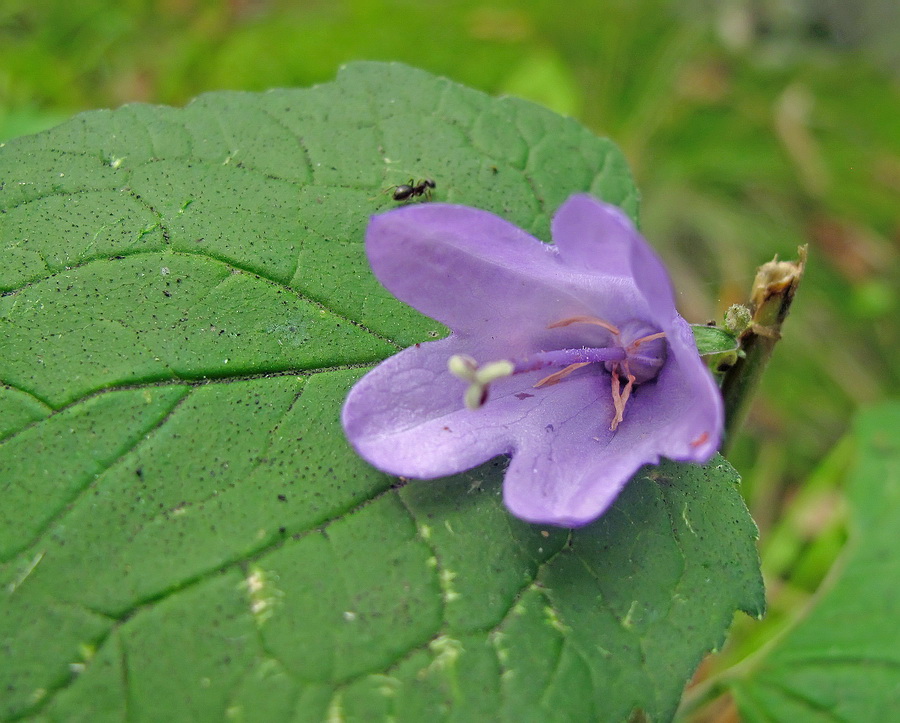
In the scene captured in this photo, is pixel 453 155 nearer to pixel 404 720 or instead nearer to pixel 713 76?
pixel 404 720

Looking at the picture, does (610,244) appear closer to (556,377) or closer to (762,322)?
(556,377)

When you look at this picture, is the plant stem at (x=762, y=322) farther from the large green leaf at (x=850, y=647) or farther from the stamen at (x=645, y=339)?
the large green leaf at (x=850, y=647)

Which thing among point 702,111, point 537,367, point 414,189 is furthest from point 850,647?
point 702,111

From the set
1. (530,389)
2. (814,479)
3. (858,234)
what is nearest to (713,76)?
(858,234)

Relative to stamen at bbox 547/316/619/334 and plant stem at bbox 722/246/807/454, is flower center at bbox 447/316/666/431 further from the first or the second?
plant stem at bbox 722/246/807/454

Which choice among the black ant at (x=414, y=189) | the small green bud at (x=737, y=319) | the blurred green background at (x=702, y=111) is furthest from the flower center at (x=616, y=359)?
the blurred green background at (x=702, y=111)
